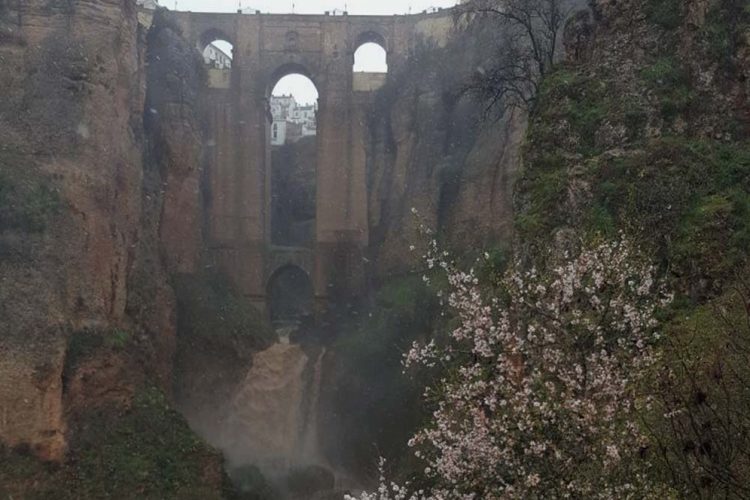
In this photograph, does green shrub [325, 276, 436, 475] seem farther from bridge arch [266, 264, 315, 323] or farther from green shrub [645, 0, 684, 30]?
green shrub [645, 0, 684, 30]

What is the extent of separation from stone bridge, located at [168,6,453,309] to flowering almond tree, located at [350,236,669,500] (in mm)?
26846

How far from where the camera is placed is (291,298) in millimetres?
41438

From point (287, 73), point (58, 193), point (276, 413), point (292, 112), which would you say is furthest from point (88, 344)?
point (292, 112)

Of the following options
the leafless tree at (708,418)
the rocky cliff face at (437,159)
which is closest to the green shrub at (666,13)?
the leafless tree at (708,418)

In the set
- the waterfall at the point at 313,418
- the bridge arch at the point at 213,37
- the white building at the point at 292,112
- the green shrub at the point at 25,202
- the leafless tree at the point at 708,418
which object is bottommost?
the waterfall at the point at 313,418

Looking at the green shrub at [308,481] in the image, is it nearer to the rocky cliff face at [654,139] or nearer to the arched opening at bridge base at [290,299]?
the arched opening at bridge base at [290,299]

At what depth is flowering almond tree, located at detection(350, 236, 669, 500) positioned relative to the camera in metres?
7.09

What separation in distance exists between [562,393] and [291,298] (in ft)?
113

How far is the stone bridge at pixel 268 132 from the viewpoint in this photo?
35.4m

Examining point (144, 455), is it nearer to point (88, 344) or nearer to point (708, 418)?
point (88, 344)

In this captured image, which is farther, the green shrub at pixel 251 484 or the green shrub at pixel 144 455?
the green shrub at pixel 251 484

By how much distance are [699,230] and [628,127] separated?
10.2ft

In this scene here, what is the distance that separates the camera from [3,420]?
1958 centimetres

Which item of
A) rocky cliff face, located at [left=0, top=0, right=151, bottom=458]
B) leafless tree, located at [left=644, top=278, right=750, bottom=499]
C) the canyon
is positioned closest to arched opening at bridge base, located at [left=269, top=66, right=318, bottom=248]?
the canyon
